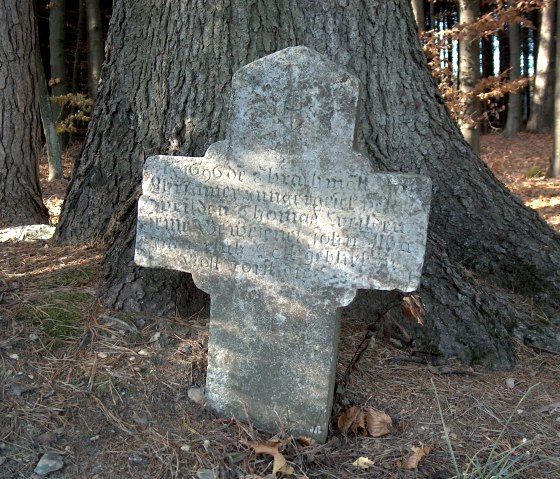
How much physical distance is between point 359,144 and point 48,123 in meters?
7.65

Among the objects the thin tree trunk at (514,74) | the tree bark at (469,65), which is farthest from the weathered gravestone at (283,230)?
the thin tree trunk at (514,74)

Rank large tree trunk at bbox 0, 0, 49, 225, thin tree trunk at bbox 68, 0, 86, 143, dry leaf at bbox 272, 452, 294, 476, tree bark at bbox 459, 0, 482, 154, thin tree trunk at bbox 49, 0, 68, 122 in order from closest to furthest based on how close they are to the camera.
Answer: dry leaf at bbox 272, 452, 294, 476
large tree trunk at bbox 0, 0, 49, 225
tree bark at bbox 459, 0, 482, 154
thin tree trunk at bbox 49, 0, 68, 122
thin tree trunk at bbox 68, 0, 86, 143

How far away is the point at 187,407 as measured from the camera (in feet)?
9.27

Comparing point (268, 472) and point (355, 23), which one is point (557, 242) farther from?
point (268, 472)

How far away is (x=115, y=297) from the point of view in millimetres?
3322

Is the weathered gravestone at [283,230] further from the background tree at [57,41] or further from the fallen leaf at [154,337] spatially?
the background tree at [57,41]

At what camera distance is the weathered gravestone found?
2439mm

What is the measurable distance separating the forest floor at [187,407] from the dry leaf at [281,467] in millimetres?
11

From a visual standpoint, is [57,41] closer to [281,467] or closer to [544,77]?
[281,467]

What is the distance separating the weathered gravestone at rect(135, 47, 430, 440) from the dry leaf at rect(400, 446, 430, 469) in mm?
389

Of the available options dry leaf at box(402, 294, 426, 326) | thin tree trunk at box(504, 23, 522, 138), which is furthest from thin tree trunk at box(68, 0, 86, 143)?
dry leaf at box(402, 294, 426, 326)

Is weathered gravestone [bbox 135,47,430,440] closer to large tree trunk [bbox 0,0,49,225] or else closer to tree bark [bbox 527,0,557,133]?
large tree trunk [bbox 0,0,49,225]

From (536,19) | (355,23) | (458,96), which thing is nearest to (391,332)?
(355,23)

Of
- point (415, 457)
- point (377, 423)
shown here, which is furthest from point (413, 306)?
point (415, 457)
